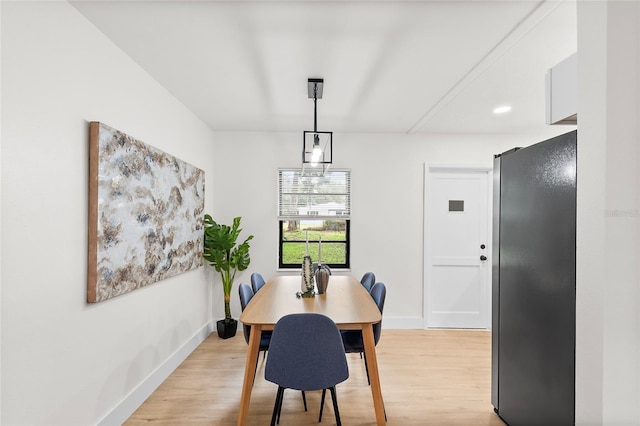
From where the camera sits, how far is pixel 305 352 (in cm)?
181

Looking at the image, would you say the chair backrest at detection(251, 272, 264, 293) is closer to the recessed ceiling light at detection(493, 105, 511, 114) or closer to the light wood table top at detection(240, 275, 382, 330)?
the light wood table top at detection(240, 275, 382, 330)

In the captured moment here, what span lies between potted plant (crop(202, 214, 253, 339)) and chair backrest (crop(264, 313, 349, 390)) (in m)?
2.22

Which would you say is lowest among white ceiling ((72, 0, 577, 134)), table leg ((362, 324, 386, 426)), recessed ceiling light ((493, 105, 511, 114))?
table leg ((362, 324, 386, 426))

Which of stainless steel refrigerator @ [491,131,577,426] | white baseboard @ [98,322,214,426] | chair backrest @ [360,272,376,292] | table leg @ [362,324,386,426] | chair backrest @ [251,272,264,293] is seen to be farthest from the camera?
chair backrest @ [360,272,376,292]

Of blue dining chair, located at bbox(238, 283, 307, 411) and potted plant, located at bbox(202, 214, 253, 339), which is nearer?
blue dining chair, located at bbox(238, 283, 307, 411)

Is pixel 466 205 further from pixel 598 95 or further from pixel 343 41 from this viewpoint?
pixel 598 95

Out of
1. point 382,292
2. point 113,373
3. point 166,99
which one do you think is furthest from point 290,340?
point 166,99

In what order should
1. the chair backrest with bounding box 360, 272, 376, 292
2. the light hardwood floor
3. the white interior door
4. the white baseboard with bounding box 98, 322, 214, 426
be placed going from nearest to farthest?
the white baseboard with bounding box 98, 322, 214, 426 < the light hardwood floor < the chair backrest with bounding box 360, 272, 376, 292 < the white interior door

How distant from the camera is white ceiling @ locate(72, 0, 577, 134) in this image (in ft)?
5.82

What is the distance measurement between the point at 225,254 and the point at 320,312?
84.6 inches

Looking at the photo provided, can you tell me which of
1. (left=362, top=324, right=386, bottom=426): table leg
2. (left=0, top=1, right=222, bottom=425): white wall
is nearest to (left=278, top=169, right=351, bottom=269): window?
(left=0, top=1, right=222, bottom=425): white wall

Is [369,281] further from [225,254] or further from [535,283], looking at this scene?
[225,254]

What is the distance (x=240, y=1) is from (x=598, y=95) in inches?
63.9

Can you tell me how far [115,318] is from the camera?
2.17 meters
